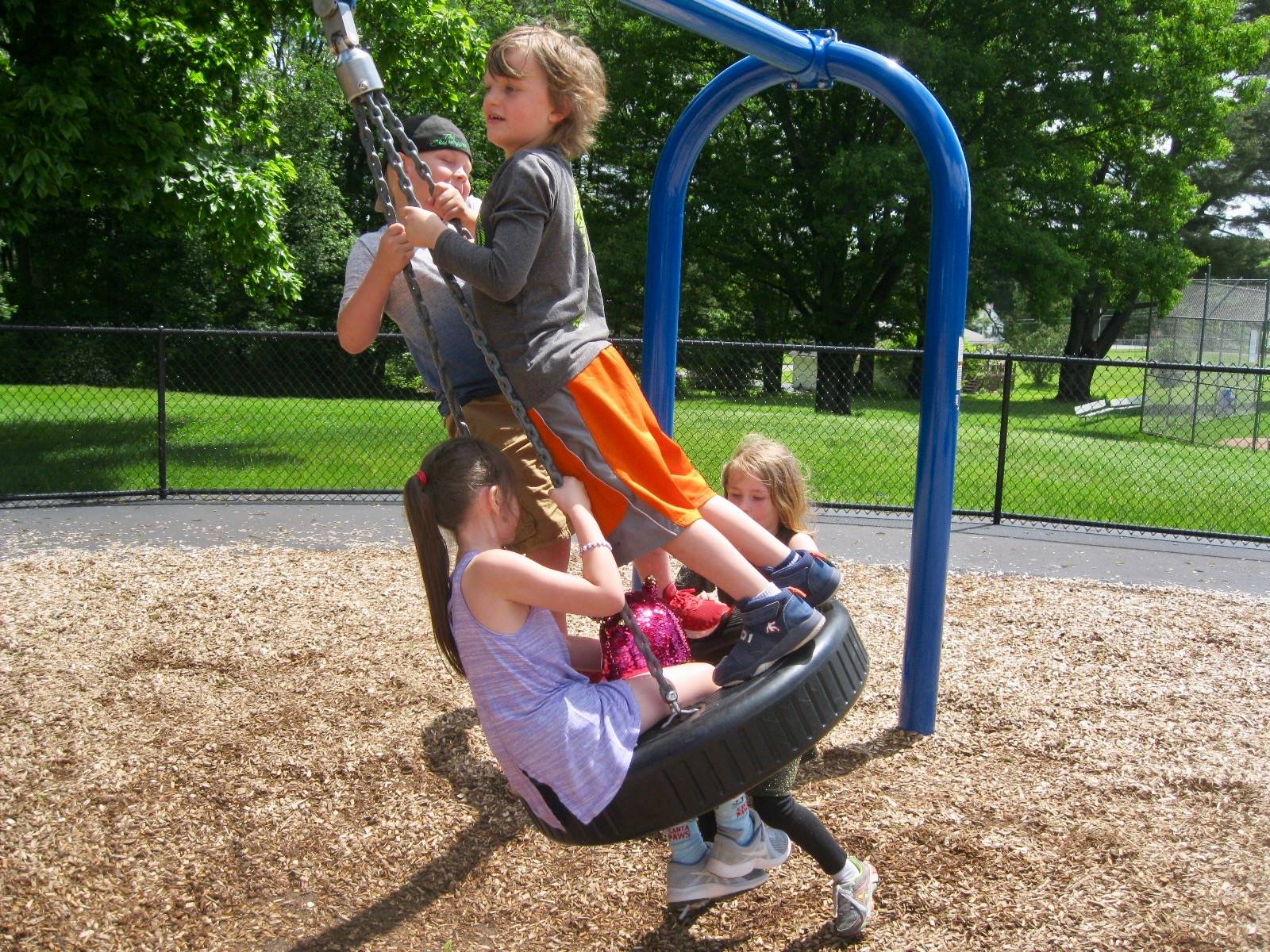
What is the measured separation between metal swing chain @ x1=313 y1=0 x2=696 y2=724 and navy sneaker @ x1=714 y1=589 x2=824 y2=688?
5.2 inches

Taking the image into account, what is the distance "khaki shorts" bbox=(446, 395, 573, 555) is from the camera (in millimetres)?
2455

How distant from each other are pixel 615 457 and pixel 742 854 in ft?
3.05

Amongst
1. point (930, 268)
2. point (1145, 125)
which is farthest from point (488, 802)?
point (1145, 125)

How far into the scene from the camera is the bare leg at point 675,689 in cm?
225

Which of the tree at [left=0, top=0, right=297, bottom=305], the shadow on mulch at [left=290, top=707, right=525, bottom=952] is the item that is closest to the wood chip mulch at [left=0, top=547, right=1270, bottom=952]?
the shadow on mulch at [left=290, top=707, right=525, bottom=952]

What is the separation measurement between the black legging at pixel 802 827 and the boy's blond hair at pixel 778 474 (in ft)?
2.86

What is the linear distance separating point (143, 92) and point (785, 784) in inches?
371

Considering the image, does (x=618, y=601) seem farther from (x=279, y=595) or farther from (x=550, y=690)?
(x=279, y=595)

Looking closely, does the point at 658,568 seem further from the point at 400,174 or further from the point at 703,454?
the point at 703,454

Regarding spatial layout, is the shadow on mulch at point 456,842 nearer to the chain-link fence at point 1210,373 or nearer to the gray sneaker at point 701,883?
the gray sneaker at point 701,883

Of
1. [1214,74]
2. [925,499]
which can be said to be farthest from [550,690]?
[1214,74]

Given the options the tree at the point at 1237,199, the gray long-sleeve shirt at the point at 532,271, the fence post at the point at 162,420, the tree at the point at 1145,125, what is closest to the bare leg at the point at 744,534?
the gray long-sleeve shirt at the point at 532,271

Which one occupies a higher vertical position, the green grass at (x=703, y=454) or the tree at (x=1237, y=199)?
the tree at (x=1237, y=199)

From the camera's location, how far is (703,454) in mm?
10180
